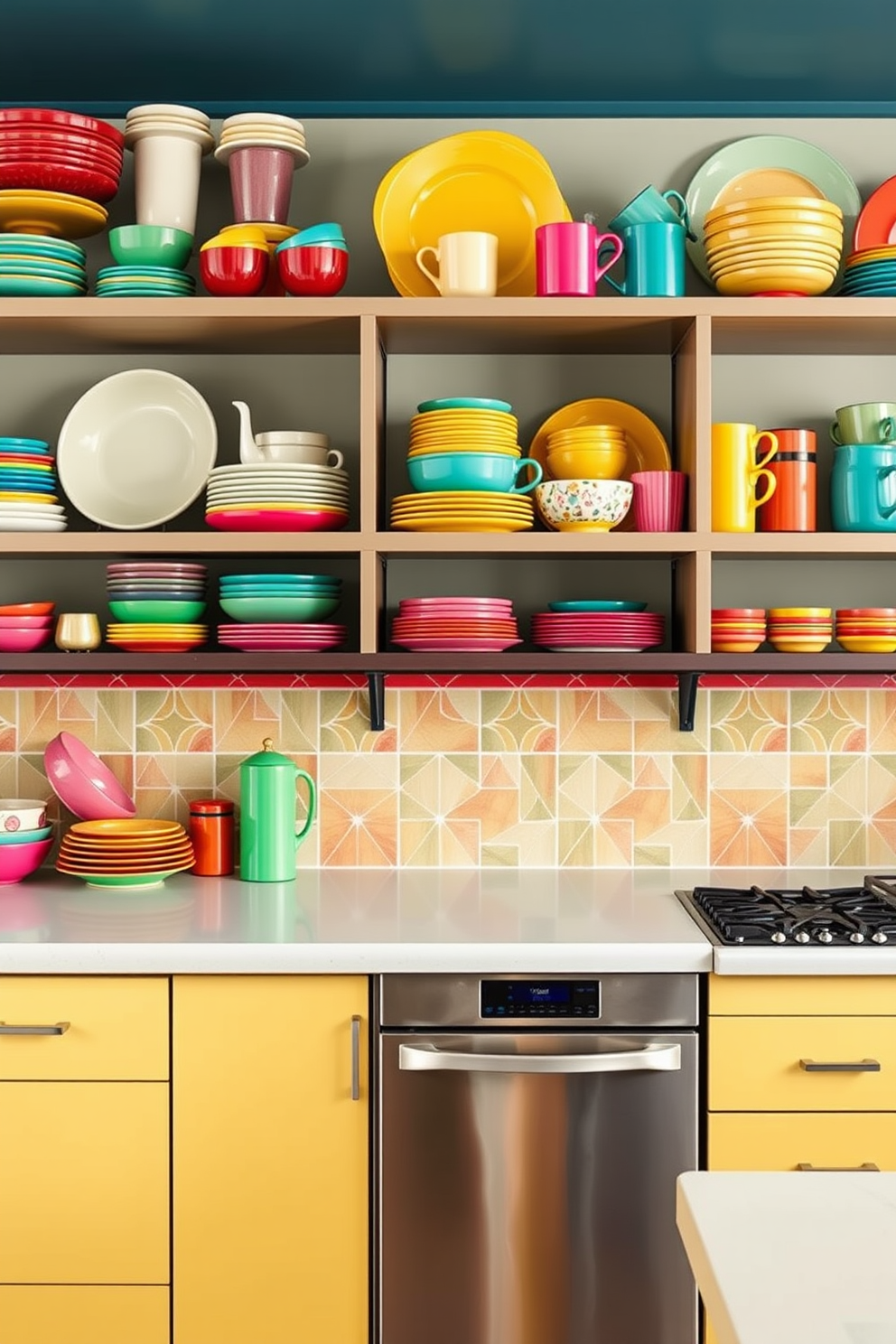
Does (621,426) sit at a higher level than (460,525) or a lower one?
higher

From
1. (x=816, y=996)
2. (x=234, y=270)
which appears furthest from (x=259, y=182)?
(x=816, y=996)

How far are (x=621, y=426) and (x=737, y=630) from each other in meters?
0.52

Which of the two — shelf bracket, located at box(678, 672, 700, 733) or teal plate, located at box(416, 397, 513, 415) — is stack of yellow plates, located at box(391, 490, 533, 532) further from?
shelf bracket, located at box(678, 672, 700, 733)

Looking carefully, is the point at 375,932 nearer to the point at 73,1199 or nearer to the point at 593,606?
the point at 73,1199

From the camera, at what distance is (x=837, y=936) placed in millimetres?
1949

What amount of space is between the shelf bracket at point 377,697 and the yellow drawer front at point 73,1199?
89 cm

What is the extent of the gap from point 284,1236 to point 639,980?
0.68 m

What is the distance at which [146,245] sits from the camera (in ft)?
7.56

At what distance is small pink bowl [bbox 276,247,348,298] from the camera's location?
2.24 meters

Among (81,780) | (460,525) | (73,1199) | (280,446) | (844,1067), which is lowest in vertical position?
(73,1199)

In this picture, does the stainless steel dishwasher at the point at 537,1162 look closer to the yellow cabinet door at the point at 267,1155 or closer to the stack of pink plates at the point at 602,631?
the yellow cabinet door at the point at 267,1155

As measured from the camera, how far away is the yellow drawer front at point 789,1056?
191cm

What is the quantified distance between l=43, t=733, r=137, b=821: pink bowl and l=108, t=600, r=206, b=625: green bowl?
1.01 ft

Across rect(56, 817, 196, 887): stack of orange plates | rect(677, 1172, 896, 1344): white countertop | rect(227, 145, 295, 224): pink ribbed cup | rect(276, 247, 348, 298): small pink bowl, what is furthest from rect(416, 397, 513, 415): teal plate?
rect(677, 1172, 896, 1344): white countertop
